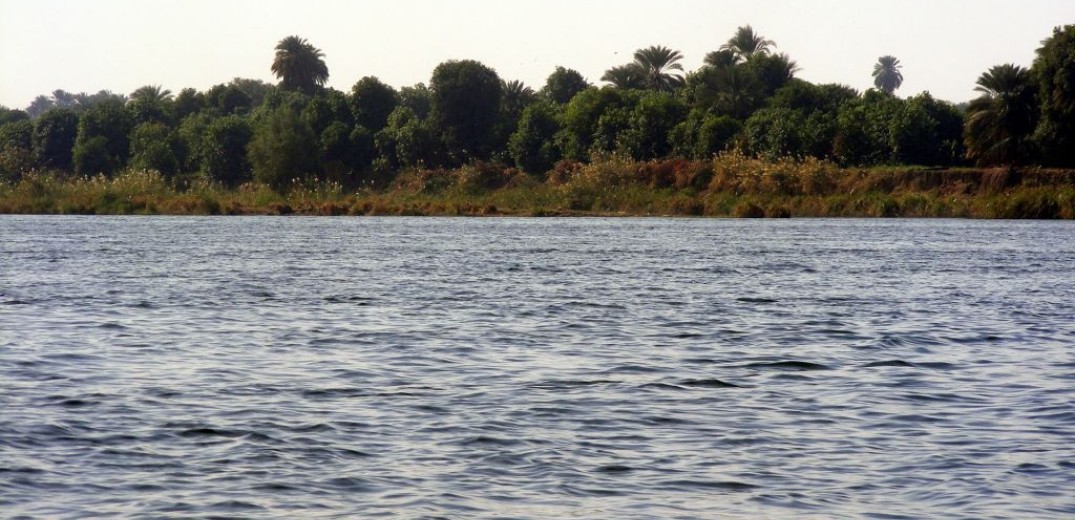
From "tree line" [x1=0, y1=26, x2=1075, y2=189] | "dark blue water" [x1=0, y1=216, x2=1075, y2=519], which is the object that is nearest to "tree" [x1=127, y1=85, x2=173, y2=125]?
"tree line" [x1=0, y1=26, x2=1075, y2=189]

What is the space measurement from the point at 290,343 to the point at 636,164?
76.4 m

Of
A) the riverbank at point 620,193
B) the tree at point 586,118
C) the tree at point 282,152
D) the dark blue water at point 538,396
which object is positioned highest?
the tree at point 586,118

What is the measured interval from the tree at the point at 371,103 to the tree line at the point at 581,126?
11 centimetres

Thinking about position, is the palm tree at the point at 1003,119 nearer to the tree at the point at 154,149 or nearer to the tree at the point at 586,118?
the tree at the point at 586,118

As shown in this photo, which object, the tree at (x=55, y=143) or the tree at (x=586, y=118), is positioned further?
the tree at (x=55, y=143)

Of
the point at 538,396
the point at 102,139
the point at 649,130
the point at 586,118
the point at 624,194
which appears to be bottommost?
the point at 538,396

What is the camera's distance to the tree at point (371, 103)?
383 feet

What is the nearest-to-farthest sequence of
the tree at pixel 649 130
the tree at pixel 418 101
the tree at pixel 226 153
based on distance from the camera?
the tree at pixel 649 130
the tree at pixel 226 153
the tree at pixel 418 101

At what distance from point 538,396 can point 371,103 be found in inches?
4055

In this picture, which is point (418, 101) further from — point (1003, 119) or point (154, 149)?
point (1003, 119)

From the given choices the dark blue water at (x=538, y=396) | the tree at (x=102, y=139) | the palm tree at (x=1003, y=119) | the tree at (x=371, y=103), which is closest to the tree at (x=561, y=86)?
the tree at (x=371, y=103)

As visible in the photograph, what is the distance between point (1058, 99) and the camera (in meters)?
84.4

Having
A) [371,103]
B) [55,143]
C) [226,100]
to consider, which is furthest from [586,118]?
[226,100]

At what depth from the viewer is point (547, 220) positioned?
8775 centimetres
